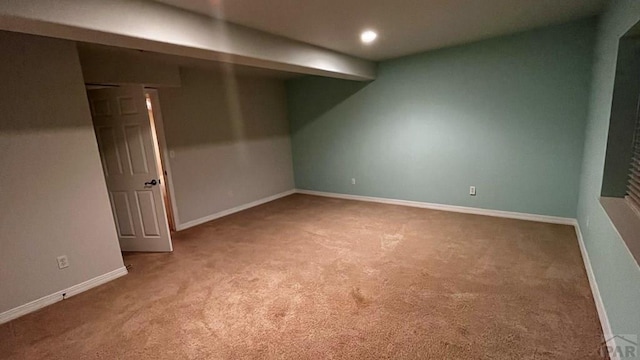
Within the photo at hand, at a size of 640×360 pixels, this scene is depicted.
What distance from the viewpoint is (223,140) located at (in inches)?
197

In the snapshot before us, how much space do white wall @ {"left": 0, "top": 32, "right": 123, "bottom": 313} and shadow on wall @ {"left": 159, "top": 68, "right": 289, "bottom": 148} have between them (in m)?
1.59

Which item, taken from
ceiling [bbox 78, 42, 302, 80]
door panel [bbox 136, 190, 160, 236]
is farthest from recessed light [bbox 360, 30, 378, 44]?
door panel [bbox 136, 190, 160, 236]

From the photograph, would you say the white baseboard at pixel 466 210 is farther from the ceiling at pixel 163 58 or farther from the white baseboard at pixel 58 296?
the white baseboard at pixel 58 296

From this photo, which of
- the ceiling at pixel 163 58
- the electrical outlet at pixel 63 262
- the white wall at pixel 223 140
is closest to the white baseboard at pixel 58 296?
the electrical outlet at pixel 63 262

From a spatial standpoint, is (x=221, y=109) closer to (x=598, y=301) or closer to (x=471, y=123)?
(x=471, y=123)

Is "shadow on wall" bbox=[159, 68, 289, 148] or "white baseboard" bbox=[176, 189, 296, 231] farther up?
"shadow on wall" bbox=[159, 68, 289, 148]

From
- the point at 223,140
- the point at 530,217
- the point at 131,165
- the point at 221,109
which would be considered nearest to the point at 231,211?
the point at 223,140

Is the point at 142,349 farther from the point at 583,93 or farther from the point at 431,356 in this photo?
the point at 583,93

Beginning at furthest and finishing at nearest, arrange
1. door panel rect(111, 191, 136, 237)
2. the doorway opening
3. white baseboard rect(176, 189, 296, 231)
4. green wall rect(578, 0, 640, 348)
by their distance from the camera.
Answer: white baseboard rect(176, 189, 296, 231) → the doorway opening → door panel rect(111, 191, 136, 237) → green wall rect(578, 0, 640, 348)

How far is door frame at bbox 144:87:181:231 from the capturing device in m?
4.15

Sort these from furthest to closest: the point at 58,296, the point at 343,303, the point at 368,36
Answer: the point at 368,36 < the point at 58,296 < the point at 343,303

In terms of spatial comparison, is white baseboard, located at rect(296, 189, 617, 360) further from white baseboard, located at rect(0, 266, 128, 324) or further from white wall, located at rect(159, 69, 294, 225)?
white baseboard, located at rect(0, 266, 128, 324)

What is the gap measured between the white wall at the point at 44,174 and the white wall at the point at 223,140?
1.54 meters

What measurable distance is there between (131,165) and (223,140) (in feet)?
5.59
